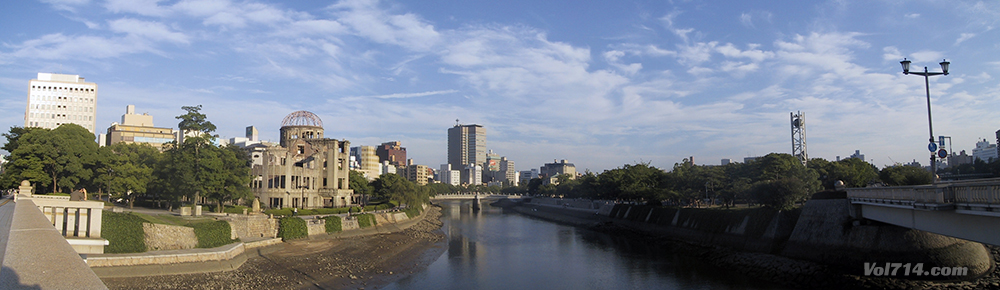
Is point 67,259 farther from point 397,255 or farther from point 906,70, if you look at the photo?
point 397,255

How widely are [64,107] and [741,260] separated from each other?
136 metres

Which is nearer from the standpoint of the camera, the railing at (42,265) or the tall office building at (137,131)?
the railing at (42,265)

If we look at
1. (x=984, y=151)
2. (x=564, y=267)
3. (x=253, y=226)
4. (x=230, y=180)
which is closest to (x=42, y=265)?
(x=564, y=267)

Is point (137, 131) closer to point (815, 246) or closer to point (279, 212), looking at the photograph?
point (279, 212)

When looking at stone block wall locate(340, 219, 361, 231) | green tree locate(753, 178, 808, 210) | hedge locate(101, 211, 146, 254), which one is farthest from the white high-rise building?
hedge locate(101, 211, 146, 254)

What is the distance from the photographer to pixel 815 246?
3762cm

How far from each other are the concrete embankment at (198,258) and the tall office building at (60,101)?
3781 inches

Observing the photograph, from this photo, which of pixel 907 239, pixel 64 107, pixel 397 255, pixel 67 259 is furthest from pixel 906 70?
pixel 64 107

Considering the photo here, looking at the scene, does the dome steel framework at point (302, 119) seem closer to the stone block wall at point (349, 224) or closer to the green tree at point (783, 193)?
the stone block wall at point (349, 224)

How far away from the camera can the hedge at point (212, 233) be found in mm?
35000

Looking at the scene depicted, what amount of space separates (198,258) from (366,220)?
30.3 metres

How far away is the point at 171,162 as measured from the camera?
49.2m

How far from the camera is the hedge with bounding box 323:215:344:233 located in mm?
53531

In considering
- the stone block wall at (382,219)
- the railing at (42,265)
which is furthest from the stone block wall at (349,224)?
the railing at (42,265)
